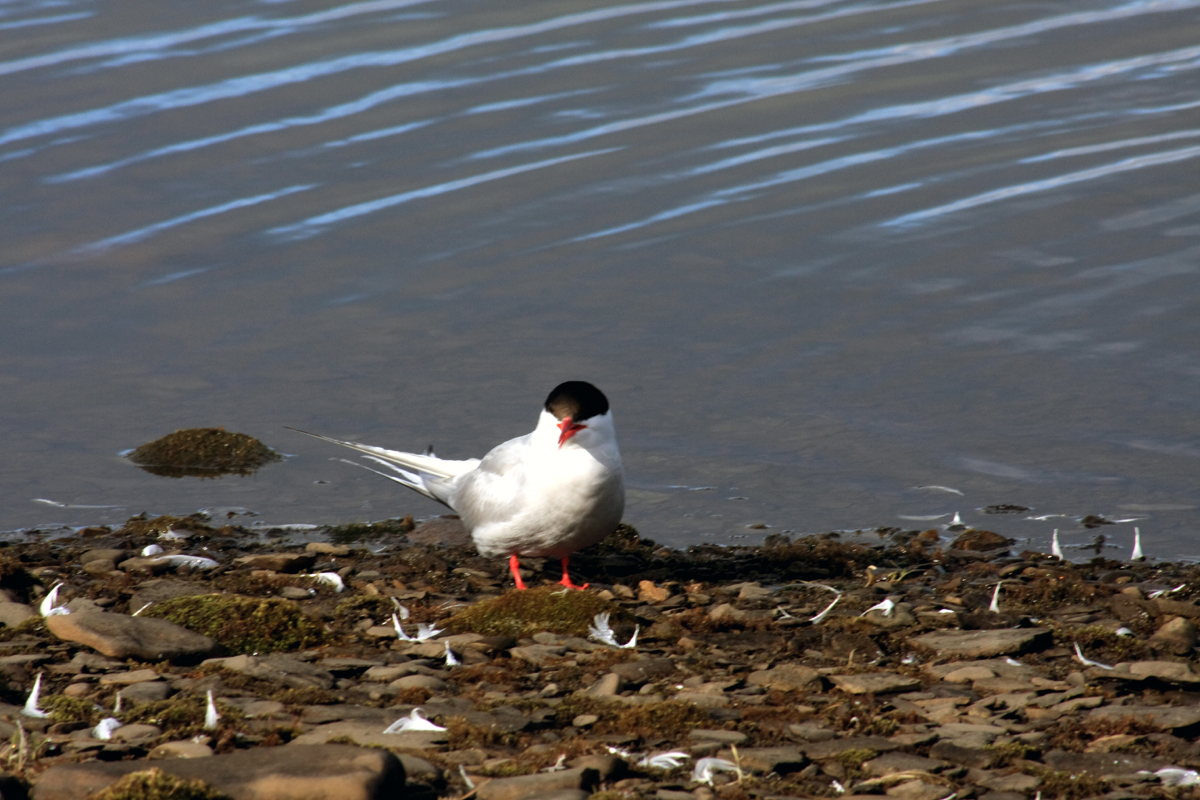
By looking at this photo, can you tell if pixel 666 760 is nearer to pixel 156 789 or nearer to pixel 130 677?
pixel 156 789

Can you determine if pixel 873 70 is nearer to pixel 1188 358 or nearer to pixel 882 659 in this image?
pixel 1188 358

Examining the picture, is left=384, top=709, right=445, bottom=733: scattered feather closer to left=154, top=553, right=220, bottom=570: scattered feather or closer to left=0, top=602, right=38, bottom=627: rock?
left=0, top=602, right=38, bottom=627: rock

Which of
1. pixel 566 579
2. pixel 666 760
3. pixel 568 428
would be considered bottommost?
pixel 566 579

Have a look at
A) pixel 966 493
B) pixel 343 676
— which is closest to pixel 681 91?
pixel 966 493

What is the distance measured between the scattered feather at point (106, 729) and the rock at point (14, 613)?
1.40 metres

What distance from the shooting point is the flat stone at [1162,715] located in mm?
4332

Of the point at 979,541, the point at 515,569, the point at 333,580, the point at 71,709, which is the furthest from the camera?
the point at 979,541

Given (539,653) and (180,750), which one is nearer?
(180,750)

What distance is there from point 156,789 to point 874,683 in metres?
2.55

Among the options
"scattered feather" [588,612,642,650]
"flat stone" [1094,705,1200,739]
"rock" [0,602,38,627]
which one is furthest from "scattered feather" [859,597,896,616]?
"rock" [0,602,38,627]

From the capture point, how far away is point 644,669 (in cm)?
503

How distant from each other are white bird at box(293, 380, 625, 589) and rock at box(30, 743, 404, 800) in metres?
3.00

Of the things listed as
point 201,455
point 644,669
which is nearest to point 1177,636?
point 644,669

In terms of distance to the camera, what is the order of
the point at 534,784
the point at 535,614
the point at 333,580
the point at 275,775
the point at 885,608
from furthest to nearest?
1. the point at 333,580
2. the point at 885,608
3. the point at 535,614
4. the point at 534,784
5. the point at 275,775
